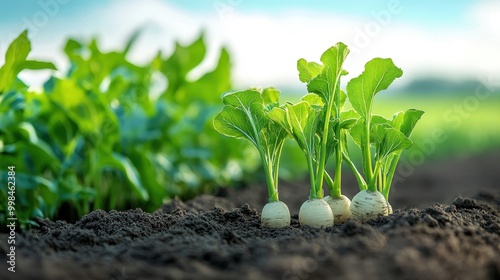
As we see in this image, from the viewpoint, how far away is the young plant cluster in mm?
3078

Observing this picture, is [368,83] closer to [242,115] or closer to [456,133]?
[242,115]

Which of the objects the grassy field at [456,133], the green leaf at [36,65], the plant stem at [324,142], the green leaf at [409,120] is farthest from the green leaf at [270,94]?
the grassy field at [456,133]

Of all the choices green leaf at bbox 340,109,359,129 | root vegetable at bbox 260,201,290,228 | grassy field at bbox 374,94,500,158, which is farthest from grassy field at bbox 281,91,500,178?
root vegetable at bbox 260,201,290,228

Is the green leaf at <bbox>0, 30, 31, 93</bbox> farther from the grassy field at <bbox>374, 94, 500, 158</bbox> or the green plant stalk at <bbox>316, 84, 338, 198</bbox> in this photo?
the grassy field at <bbox>374, 94, 500, 158</bbox>

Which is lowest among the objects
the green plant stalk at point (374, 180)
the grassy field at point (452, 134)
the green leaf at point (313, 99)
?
the green plant stalk at point (374, 180)

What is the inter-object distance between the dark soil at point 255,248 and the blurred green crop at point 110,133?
1135 mm

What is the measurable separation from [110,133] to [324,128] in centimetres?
277

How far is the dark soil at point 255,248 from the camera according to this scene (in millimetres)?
2051

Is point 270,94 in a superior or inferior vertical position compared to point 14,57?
inferior

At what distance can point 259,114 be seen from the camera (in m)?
3.17

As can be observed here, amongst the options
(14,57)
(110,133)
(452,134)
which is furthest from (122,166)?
(452,134)

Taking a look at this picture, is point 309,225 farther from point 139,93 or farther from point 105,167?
point 139,93

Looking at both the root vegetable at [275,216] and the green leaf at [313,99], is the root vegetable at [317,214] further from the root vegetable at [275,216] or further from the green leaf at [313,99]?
the green leaf at [313,99]

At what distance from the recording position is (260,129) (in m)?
3.22
